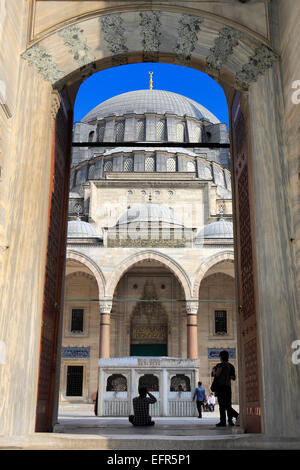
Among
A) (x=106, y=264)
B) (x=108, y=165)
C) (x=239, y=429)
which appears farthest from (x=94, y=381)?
(x=239, y=429)

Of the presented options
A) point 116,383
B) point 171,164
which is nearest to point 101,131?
point 171,164

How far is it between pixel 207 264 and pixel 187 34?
14618 millimetres

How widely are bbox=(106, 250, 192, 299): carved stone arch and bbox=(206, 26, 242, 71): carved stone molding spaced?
1428cm

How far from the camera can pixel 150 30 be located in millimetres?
3969

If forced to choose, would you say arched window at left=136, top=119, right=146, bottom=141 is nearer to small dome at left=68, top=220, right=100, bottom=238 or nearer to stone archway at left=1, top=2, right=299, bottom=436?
small dome at left=68, top=220, right=100, bottom=238

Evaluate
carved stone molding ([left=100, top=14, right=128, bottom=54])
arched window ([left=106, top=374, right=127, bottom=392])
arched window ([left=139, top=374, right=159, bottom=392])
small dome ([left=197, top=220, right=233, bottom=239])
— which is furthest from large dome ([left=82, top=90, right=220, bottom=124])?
carved stone molding ([left=100, top=14, right=128, bottom=54])

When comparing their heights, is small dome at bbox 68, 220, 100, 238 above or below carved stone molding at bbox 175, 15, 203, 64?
above

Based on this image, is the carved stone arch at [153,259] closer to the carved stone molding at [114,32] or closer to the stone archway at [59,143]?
the stone archway at [59,143]

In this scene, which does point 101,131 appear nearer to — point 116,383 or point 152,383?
point 152,383

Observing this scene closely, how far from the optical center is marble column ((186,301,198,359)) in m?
17.1

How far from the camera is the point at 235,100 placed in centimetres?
475

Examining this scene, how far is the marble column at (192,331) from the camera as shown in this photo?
56.1ft

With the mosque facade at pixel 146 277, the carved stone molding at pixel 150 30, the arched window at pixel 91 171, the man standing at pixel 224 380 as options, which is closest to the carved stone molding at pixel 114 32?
the carved stone molding at pixel 150 30

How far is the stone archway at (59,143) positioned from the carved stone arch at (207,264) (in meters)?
13.6
